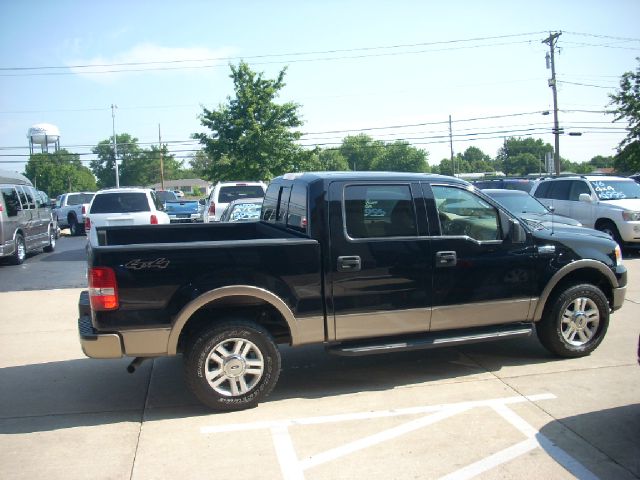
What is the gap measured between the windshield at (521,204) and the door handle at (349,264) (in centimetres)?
758

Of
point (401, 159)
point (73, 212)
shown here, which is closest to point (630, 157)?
point (73, 212)

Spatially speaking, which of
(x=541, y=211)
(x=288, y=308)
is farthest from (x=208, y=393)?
(x=541, y=211)

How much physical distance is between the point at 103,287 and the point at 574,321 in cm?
453

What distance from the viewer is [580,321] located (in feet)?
19.2

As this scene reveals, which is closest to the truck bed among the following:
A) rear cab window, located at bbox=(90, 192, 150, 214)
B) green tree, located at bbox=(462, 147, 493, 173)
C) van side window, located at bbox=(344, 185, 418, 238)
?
van side window, located at bbox=(344, 185, 418, 238)

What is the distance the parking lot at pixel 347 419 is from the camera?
12.7 feet

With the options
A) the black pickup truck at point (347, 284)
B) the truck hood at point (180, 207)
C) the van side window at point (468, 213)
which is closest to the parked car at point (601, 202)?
the black pickup truck at point (347, 284)

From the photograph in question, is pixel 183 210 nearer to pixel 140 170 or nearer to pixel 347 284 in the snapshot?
pixel 347 284

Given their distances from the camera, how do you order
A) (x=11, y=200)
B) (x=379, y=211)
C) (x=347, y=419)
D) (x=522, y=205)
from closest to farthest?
(x=347, y=419), (x=379, y=211), (x=522, y=205), (x=11, y=200)

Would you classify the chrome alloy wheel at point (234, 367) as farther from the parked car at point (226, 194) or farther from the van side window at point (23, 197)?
the van side window at point (23, 197)

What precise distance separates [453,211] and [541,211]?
23.5 feet

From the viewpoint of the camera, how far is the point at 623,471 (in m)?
3.70

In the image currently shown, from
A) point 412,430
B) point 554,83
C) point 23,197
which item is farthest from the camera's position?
point 554,83

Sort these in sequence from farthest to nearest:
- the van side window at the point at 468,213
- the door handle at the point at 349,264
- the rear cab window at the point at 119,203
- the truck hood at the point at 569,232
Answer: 1. the rear cab window at the point at 119,203
2. the truck hood at the point at 569,232
3. the van side window at the point at 468,213
4. the door handle at the point at 349,264
